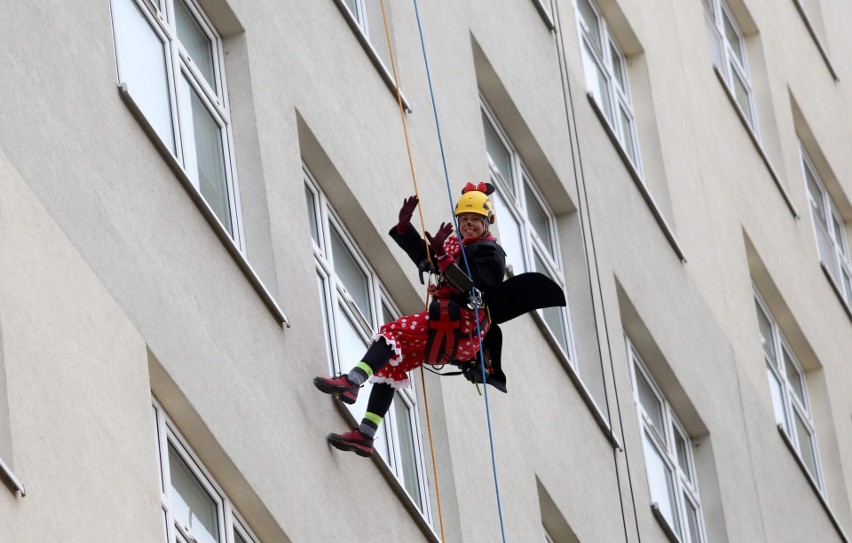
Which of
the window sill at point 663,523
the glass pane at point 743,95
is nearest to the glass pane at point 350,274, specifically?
the window sill at point 663,523

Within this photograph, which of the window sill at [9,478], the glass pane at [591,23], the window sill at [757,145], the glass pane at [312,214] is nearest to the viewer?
the window sill at [9,478]

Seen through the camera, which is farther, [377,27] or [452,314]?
[377,27]

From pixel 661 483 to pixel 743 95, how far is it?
8282 millimetres

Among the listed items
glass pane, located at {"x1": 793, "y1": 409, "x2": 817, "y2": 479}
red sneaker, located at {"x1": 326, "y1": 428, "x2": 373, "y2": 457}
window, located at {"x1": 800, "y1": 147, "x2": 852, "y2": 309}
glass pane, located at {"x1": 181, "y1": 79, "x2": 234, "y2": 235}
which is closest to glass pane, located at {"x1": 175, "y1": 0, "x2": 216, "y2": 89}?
glass pane, located at {"x1": 181, "y1": 79, "x2": 234, "y2": 235}

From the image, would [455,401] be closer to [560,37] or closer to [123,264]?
[123,264]

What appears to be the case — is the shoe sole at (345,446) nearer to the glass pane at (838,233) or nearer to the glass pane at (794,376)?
the glass pane at (794,376)

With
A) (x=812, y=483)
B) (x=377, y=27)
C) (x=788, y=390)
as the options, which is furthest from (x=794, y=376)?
(x=377, y=27)

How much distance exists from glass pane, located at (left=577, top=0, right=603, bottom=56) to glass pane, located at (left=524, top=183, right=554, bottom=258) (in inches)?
119

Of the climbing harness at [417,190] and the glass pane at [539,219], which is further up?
the glass pane at [539,219]

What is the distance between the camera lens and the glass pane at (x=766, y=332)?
28.4 m

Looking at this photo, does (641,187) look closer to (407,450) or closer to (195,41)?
(407,450)

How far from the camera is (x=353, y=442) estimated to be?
16.7 m

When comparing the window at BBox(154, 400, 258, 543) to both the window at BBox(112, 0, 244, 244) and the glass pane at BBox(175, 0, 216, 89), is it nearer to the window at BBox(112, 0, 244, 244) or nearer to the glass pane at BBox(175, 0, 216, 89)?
the window at BBox(112, 0, 244, 244)

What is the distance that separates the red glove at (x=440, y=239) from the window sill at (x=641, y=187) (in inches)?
318
